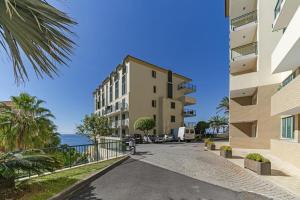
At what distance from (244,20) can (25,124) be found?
23821 millimetres

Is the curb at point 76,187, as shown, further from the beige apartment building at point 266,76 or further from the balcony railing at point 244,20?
the balcony railing at point 244,20

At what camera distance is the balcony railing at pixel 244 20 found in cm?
1995

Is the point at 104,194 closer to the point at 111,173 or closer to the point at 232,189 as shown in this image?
the point at 111,173

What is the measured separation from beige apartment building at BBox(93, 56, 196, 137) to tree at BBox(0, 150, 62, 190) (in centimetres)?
2603

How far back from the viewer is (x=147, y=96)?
34.8m

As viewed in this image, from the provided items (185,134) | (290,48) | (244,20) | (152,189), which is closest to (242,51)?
(244,20)

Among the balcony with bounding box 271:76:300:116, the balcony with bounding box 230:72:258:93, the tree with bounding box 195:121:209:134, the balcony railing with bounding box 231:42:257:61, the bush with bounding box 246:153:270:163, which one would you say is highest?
the balcony railing with bounding box 231:42:257:61

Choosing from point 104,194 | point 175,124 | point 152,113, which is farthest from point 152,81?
point 104,194

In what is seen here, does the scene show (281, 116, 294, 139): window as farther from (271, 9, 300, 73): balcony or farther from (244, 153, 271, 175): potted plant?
(244, 153, 271, 175): potted plant

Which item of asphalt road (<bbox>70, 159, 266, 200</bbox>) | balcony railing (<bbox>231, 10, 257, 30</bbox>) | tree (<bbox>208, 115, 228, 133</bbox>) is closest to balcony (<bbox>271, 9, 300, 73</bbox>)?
asphalt road (<bbox>70, 159, 266, 200</bbox>)

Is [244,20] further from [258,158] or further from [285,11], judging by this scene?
[258,158]

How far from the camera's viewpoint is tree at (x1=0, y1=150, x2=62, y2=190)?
4359mm

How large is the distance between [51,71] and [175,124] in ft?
119

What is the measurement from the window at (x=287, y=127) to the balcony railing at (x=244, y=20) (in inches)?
459
